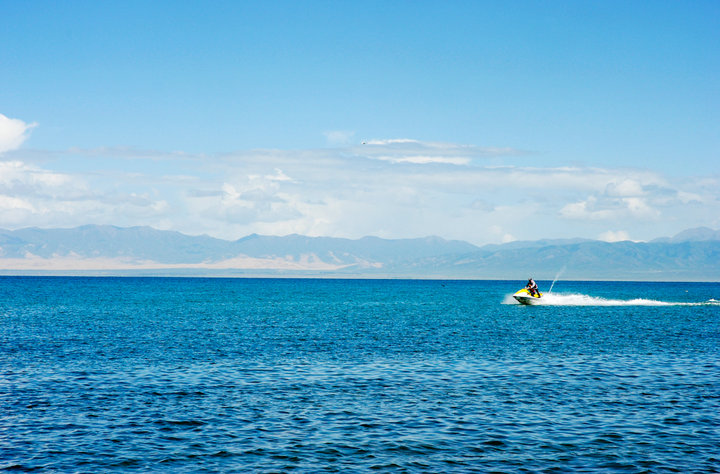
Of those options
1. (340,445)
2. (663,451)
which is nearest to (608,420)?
(663,451)

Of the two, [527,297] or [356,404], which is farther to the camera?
[527,297]

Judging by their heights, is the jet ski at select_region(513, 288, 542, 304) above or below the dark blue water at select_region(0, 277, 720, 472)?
above

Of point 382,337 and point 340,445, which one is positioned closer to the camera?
point 340,445

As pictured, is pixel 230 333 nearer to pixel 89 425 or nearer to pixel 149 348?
pixel 149 348

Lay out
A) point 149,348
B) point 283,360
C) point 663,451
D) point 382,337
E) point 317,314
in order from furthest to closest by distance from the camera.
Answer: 1. point 317,314
2. point 382,337
3. point 149,348
4. point 283,360
5. point 663,451

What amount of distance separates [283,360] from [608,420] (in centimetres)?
2277

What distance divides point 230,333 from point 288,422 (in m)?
39.3

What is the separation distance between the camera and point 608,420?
2912 cm

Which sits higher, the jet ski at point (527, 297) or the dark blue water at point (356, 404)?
the jet ski at point (527, 297)

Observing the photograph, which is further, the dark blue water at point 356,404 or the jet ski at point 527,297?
the jet ski at point 527,297

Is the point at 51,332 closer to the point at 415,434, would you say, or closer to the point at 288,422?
the point at 288,422

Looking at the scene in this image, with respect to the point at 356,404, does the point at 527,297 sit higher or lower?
higher

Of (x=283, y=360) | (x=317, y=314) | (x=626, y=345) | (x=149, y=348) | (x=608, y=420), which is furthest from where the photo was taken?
(x=317, y=314)

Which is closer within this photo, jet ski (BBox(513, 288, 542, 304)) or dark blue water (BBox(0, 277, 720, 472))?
dark blue water (BBox(0, 277, 720, 472))
